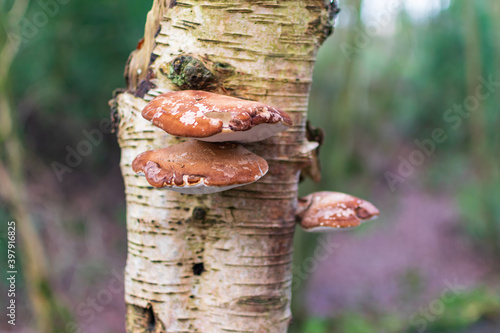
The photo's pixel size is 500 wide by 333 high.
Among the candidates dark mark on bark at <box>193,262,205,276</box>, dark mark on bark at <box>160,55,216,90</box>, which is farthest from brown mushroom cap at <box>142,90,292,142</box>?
dark mark on bark at <box>193,262,205,276</box>

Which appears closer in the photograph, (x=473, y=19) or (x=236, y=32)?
(x=236, y=32)

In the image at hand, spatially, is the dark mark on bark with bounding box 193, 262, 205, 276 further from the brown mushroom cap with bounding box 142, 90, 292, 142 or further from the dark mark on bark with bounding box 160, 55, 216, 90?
the dark mark on bark with bounding box 160, 55, 216, 90

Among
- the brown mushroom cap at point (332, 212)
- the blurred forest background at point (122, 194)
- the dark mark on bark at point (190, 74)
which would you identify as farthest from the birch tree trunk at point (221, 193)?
the blurred forest background at point (122, 194)

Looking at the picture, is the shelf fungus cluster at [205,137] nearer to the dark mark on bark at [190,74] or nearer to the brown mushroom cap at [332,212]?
the dark mark on bark at [190,74]

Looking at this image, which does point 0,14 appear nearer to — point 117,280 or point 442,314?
point 117,280

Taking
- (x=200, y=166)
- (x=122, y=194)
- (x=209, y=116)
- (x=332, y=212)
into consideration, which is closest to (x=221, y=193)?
(x=200, y=166)

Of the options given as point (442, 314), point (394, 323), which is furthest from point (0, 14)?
point (442, 314)

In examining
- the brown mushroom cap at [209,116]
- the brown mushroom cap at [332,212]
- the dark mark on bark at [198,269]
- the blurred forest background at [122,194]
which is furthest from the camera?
the blurred forest background at [122,194]
